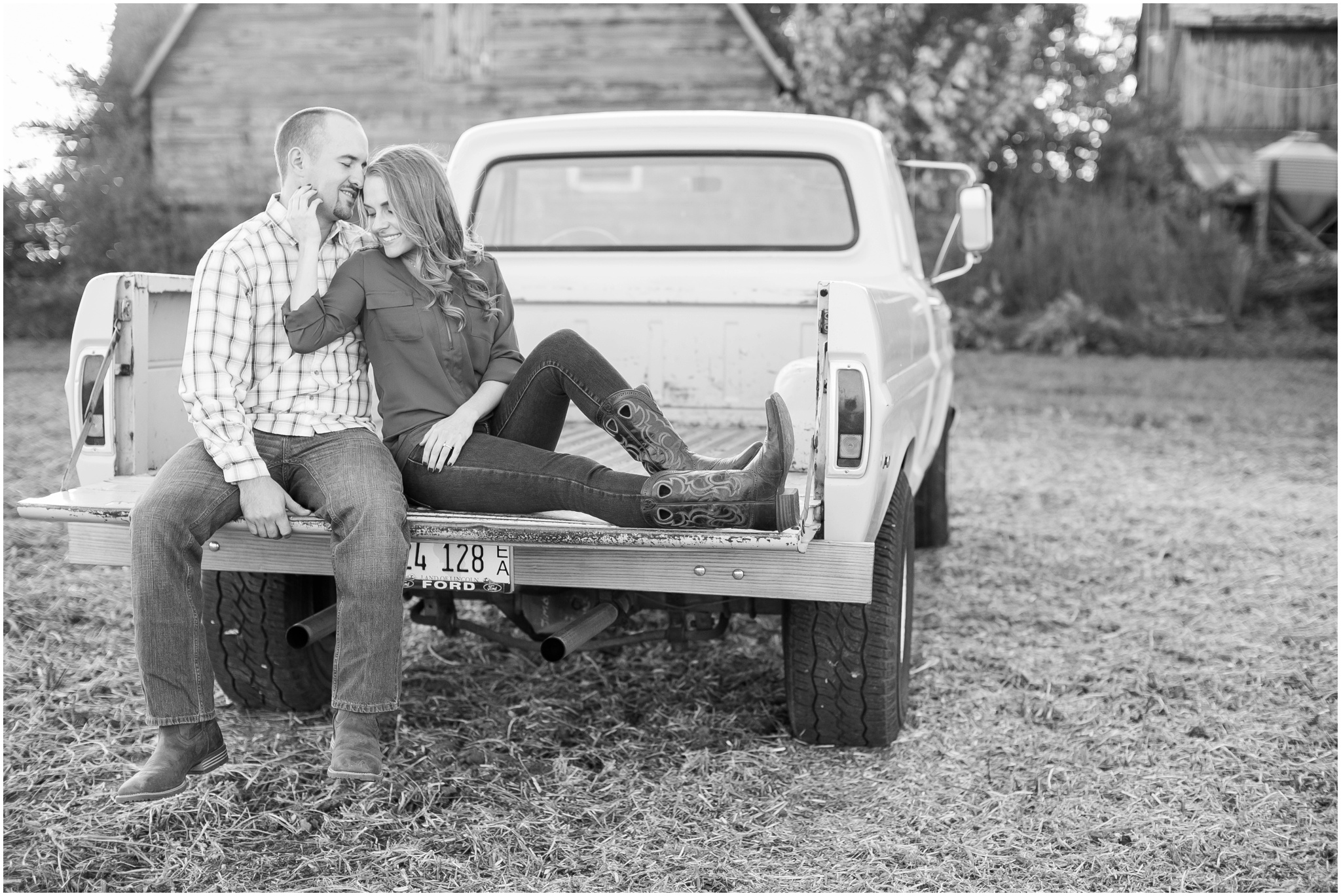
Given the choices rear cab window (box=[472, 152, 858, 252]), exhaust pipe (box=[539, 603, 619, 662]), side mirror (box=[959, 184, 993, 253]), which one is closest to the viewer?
exhaust pipe (box=[539, 603, 619, 662])

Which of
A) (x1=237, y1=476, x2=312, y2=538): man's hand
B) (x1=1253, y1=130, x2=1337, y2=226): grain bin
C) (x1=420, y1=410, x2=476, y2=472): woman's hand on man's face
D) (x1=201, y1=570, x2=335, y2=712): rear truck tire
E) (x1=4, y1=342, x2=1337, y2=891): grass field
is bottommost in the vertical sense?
(x1=4, y1=342, x2=1337, y2=891): grass field

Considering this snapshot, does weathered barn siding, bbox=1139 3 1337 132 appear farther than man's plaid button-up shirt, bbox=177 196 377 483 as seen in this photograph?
Yes

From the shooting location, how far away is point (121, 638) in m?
4.33

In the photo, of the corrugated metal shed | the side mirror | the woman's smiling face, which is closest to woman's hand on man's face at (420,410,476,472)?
the woman's smiling face

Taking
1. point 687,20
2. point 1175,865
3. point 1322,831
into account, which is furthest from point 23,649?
point 687,20

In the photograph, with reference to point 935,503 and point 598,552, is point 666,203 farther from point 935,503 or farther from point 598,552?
point 598,552

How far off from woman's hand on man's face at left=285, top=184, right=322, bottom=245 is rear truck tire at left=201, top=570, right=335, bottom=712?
3.17ft

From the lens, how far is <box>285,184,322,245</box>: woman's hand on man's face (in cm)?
279

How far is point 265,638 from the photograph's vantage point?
3420mm

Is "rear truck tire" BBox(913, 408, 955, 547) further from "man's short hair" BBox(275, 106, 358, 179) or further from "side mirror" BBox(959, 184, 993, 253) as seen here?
"man's short hair" BBox(275, 106, 358, 179)

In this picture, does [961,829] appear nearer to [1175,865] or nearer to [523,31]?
[1175,865]

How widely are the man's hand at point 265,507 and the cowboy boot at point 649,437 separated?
769 mm

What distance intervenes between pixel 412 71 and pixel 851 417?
653 inches

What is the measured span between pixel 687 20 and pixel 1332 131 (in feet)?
39.7
